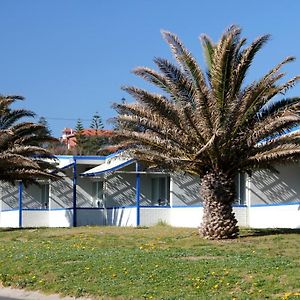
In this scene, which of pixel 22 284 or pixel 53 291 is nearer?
pixel 53 291

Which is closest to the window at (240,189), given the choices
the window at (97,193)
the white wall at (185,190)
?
the white wall at (185,190)

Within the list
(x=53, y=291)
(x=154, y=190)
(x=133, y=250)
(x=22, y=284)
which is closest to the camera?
(x=53, y=291)

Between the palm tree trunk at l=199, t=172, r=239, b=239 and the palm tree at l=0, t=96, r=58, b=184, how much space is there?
11210 millimetres

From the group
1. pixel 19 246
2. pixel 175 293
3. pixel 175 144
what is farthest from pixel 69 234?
pixel 175 293

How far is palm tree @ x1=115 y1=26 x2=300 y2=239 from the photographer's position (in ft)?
65.9

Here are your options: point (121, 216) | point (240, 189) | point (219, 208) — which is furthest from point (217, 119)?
point (121, 216)

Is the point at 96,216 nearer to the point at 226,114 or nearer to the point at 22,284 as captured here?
the point at 226,114

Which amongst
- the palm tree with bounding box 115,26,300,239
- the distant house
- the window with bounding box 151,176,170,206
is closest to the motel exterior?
the window with bounding box 151,176,170,206

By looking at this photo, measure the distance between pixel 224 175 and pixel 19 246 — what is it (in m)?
7.17

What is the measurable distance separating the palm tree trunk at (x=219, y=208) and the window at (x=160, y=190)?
42.5 feet

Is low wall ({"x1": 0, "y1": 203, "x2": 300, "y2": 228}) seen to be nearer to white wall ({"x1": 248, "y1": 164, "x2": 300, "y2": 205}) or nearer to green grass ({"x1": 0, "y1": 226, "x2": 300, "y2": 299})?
white wall ({"x1": 248, "y1": 164, "x2": 300, "y2": 205})

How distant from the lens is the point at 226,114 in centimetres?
2008

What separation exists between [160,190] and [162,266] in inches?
793

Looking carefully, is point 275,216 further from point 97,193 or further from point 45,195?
point 45,195
